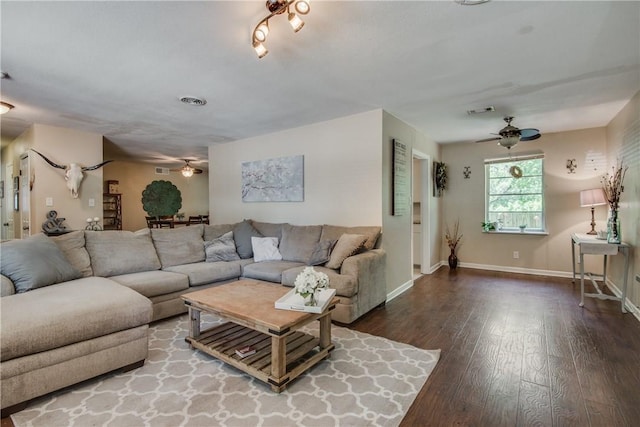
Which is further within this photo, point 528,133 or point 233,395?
point 528,133

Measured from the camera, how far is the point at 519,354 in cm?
246

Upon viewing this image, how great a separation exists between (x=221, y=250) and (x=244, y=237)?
41 cm

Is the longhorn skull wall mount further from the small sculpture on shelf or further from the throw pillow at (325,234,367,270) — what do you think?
the throw pillow at (325,234,367,270)

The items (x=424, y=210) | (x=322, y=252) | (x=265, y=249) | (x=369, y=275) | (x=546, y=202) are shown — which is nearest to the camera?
(x=369, y=275)

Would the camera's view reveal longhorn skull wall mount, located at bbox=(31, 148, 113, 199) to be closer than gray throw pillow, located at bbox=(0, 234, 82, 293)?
No

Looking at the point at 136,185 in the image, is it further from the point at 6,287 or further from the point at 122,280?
the point at 6,287

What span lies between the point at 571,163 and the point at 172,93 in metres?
5.89

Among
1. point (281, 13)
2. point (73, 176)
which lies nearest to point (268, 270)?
point (281, 13)

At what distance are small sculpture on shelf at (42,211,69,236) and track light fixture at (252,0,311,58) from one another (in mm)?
4249

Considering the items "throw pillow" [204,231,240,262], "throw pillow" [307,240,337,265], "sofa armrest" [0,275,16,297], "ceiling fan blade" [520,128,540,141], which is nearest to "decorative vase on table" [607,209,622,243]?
"ceiling fan blade" [520,128,540,141]

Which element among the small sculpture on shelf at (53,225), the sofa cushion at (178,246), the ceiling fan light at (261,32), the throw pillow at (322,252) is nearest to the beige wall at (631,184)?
the throw pillow at (322,252)

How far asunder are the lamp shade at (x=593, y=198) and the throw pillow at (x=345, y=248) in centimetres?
354

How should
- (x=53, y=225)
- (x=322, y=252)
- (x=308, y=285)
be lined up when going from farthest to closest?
1. (x=53, y=225)
2. (x=322, y=252)
3. (x=308, y=285)

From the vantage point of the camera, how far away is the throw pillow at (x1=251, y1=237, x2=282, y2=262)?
4133 millimetres
